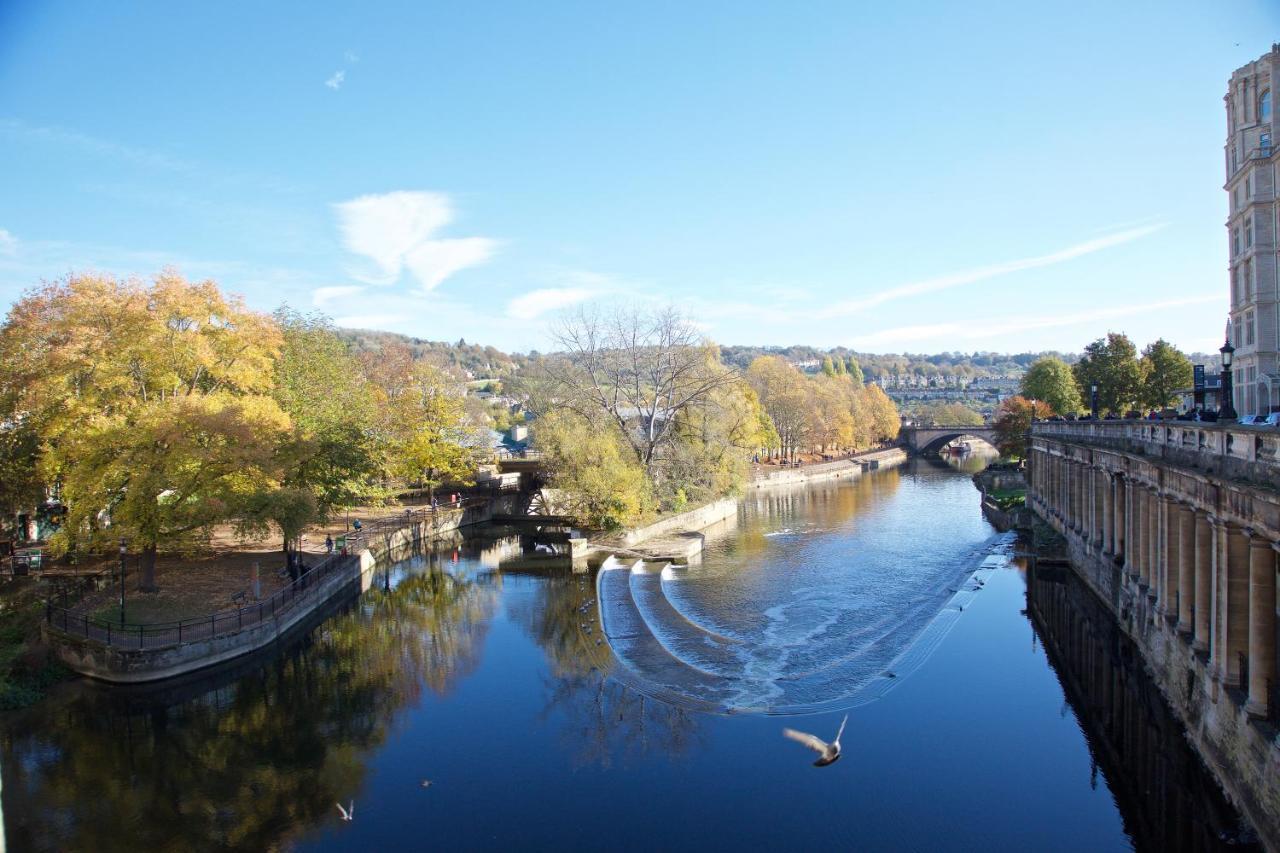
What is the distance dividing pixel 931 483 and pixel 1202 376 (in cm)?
6135

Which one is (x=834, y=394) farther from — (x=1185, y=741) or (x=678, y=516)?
(x=1185, y=741)

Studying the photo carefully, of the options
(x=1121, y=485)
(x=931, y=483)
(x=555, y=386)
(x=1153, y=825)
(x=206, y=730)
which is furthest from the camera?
(x=931, y=483)

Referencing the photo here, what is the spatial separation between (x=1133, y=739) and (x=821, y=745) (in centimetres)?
793

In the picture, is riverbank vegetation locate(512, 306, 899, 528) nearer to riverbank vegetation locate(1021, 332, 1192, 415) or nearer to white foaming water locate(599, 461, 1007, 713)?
white foaming water locate(599, 461, 1007, 713)

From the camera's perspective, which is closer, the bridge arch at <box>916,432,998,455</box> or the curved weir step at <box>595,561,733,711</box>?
the curved weir step at <box>595,561,733,711</box>

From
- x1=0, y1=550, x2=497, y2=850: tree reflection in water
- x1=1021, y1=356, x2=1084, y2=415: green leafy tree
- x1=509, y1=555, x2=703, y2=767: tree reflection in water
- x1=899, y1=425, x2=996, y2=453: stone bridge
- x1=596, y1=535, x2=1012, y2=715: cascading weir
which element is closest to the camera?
x1=0, y1=550, x2=497, y2=850: tree reflection in water

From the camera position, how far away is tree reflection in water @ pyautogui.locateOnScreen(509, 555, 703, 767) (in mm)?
20969

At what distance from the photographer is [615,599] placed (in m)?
35.8

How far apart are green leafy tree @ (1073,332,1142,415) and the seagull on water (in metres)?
65.7

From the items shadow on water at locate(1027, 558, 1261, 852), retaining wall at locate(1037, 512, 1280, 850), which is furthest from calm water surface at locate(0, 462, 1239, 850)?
retaining wall at locate(1037, 512, 1280, 850)

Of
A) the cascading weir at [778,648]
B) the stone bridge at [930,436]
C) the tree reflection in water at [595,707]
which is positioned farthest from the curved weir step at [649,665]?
the stone bridge at [930,436]

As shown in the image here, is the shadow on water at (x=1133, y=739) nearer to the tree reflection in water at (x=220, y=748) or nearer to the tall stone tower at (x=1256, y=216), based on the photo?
the tree reflection in water at (x=220, y=748)

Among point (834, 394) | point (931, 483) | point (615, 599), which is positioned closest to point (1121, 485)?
point (615, 599)

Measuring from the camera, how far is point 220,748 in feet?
71.8
